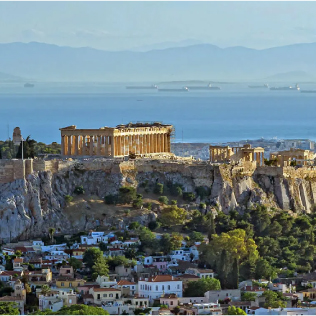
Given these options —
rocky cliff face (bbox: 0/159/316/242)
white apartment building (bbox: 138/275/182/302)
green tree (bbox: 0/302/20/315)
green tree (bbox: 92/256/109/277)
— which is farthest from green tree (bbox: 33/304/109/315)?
rocky cliff face (bbox: 0/159/316/242)

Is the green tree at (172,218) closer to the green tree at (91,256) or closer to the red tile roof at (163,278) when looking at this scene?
the green tree at (91,256)

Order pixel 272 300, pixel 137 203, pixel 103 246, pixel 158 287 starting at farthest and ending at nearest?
pixel 137 203 → pixel 103 246 → pixel 158 287 → pixel 272 300

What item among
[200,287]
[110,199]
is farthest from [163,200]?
[200,287]

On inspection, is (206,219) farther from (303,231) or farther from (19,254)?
(19,254)

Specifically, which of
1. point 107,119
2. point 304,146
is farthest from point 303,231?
point 107,119

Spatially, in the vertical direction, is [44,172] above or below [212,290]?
above

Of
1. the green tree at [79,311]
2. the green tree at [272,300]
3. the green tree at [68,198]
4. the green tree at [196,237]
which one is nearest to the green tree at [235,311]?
the green tree at [272,300]

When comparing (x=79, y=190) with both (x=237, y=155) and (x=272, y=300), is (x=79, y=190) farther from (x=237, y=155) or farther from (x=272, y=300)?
(x=272, y=300)
